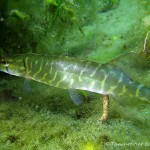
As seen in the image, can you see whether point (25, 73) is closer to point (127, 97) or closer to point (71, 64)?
point (71, 64)

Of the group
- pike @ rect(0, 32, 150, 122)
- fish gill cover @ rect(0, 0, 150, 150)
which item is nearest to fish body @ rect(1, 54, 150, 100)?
pike @ rect(0, 32, 150, 122)

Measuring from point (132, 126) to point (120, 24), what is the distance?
5.21m

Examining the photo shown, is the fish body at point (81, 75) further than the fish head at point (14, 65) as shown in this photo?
No

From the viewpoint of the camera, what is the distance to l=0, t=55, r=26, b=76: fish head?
481 centimetres

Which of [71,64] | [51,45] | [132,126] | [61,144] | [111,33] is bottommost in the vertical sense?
[61,144]

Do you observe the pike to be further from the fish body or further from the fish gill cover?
the fish gill cover

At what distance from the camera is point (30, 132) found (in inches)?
160

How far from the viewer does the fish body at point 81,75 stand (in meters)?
3.81

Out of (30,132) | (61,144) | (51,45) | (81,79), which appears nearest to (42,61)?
Result: (81,79)

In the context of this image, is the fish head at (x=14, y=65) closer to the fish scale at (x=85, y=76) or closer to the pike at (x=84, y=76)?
the pike at (x=84, y=76)

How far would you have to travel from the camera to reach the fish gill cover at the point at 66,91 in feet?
12.6

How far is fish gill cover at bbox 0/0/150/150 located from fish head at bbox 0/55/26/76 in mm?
175

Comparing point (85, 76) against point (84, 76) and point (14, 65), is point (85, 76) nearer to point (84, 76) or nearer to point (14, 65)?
point (84, 76)

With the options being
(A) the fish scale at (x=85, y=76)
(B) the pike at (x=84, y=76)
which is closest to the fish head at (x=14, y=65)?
(B) the pike at (x=84, y=76)
